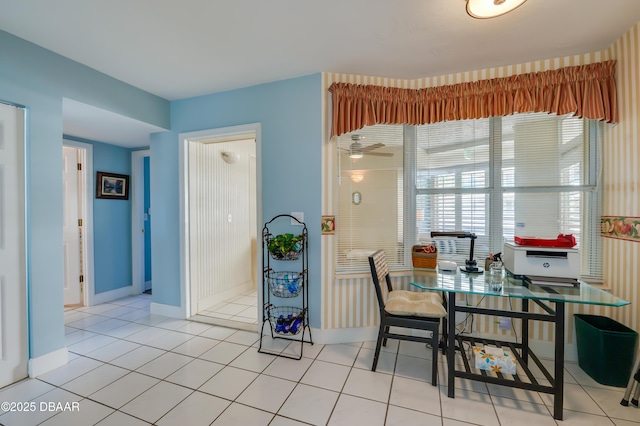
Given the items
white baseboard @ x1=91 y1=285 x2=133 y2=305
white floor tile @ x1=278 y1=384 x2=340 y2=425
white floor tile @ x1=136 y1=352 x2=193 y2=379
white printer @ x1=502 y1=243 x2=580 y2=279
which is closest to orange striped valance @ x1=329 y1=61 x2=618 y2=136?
white printer @ x1=502 y1=243 x2=580 y2=279

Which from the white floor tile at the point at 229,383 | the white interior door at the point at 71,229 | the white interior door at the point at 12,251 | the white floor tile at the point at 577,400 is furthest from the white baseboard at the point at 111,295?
the white floor tile at the point at 577,400

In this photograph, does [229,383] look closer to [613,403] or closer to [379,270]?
[379,270]

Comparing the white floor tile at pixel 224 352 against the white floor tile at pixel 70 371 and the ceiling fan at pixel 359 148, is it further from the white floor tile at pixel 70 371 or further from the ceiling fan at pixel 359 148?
the ceiling fan at pixel 359 148

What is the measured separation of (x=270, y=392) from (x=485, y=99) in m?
2.89

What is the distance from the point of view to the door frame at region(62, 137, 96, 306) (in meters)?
3.58

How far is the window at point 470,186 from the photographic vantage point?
2.31 m

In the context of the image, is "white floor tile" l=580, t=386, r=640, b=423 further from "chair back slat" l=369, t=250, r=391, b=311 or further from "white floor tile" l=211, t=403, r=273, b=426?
"white floor tile" l=211, t=403, r=273, b=426

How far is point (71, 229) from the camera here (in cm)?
→ 352

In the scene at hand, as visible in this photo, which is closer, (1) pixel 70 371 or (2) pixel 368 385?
(2) pixel 368 385

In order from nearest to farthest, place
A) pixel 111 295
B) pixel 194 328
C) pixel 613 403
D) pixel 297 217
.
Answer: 1. pixel 613 403
2. pixel 297 217
3. pixel 194 328
4. pixel 111 295

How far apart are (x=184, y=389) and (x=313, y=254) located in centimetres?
141

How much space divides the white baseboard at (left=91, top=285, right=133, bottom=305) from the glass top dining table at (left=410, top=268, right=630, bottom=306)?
13.4 ft

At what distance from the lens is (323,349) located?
2.49 meters

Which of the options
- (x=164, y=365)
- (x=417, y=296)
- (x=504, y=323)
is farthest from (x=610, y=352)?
(x=164, y=365)
